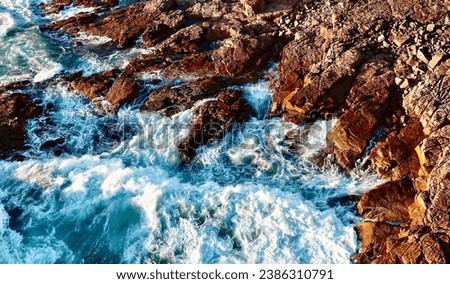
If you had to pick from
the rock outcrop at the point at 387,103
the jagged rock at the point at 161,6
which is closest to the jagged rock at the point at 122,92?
the jagged rock at the point at 161,6

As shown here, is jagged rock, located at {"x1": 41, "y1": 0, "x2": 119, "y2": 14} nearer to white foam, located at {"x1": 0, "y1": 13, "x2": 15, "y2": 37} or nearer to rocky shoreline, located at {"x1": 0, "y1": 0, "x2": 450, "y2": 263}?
white foam, located at {"x1": 0, "y1": 13, "x2": 15, "y2": 37}

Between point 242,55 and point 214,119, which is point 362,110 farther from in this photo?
point 242,55

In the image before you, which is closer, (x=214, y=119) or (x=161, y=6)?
(x=214, y=119)

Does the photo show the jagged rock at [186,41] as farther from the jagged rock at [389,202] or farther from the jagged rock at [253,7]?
the jagged rock at [389,202]

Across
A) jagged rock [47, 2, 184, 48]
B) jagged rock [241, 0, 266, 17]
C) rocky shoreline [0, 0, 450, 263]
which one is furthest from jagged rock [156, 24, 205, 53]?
jagged rock [241, 0, 266, 17]

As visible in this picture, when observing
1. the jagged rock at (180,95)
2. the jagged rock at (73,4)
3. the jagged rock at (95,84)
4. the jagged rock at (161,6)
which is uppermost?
the jagged rock at (161,6)

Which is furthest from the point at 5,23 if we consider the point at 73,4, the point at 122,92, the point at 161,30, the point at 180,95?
the point at 180,95
